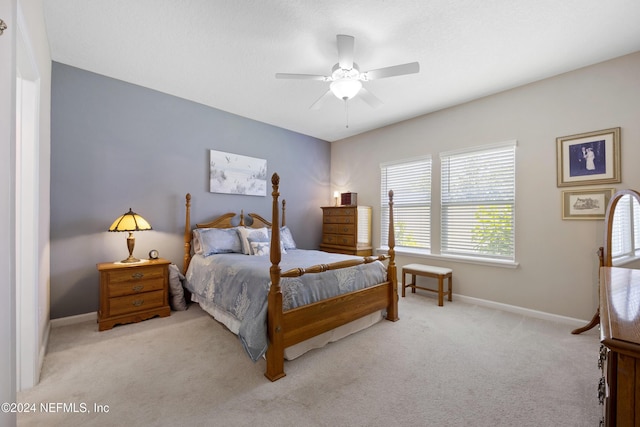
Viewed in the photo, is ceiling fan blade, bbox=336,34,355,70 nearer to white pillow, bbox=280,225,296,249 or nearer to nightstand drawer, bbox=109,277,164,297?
white pillow, bbox=280,225,296,249

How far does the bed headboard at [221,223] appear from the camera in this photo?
3.70m

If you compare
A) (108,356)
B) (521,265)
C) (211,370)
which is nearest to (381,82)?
(521,265)

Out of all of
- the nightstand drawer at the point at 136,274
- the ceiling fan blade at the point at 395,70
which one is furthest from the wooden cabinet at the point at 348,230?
the nightstand drawer at the point at 136,274

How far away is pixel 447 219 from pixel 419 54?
2.31 m

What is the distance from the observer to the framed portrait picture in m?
2.74

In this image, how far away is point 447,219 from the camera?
13.1 ft

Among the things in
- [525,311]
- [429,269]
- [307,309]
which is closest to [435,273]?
[429,269]

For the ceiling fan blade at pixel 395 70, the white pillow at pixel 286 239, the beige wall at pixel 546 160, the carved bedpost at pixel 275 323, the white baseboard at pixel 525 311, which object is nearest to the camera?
the carved bedpost at pixel 275 323

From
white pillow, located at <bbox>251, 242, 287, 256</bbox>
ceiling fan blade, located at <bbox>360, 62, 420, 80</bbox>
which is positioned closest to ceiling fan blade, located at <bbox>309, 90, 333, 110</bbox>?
ceiling fan blade, located at <bbox>360, 62, 420, 80</bbox>

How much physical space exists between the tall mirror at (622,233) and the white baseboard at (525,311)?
2.72 ft

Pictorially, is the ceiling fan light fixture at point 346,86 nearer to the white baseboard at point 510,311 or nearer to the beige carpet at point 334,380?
the beige carpet at point 334,380

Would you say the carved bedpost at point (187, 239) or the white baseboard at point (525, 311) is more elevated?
the carved bedpost at point (187, 239)

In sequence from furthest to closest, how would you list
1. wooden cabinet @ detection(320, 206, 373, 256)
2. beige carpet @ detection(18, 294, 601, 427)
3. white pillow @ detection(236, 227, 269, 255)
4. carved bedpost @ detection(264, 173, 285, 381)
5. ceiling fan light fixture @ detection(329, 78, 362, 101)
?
wooden cabinet @ detection(320, 206, 373, 256)
white pillow @ detection(236, 227, 269, 255)
ceiling fan light fixture @ detection(329, 78, 362, 101)
carved bedpost @ detection(264, 173, 285, 381)
beige carpet @ detection(18, 294, 601, 427)

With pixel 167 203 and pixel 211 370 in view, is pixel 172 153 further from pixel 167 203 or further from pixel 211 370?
pixel 211 370
